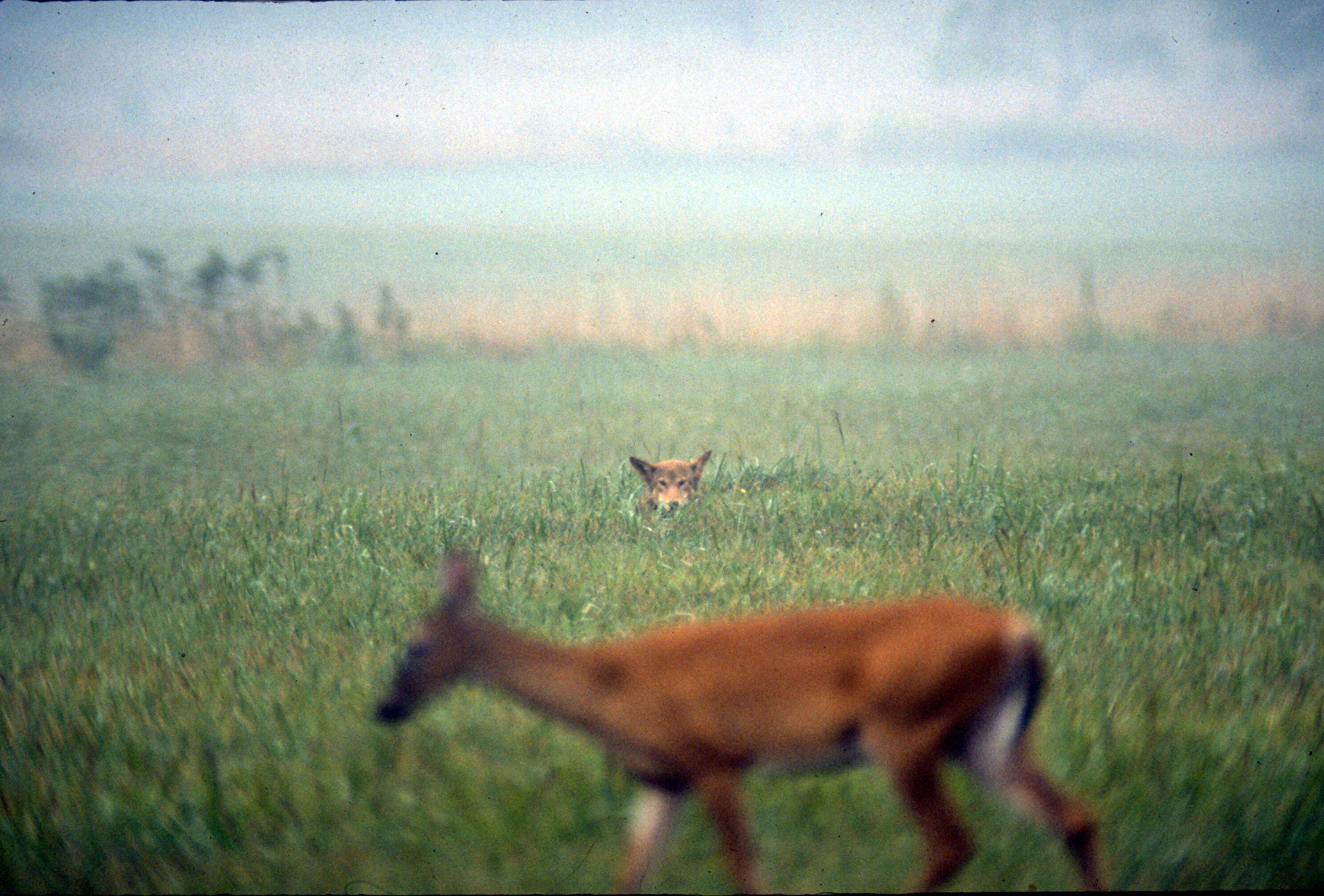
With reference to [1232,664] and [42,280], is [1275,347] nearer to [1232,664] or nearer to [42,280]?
[1232,664]

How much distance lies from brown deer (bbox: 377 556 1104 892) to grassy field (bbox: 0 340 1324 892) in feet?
1.53

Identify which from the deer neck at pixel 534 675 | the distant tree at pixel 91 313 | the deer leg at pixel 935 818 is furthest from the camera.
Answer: the distant tree at pixel 91 313

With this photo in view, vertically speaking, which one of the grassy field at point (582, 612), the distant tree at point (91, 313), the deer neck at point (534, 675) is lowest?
the grassy field at point (582, 612)

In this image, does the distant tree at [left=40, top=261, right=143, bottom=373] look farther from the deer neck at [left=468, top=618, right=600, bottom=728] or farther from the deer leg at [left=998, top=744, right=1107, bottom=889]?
the deer leg at [left=998, top=744, right=1107, bottom=889]

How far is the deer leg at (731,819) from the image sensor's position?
244cm

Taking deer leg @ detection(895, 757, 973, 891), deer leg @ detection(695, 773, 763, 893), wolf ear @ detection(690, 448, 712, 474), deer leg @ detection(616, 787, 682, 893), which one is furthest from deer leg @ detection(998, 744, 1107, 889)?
wolf ear @ detection(690, 448, 712, 474)

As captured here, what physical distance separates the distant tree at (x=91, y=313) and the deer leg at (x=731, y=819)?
47.0 ft

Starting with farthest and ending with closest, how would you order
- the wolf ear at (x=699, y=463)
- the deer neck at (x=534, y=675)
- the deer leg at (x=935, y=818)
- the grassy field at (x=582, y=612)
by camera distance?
the wolf ear at (x=699, y=463) → the grassy field at (x=582, y=612) → the deer neck at (x=534, y=675) → the deer leg at (x=935, y=818)

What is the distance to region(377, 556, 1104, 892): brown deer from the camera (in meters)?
2.41

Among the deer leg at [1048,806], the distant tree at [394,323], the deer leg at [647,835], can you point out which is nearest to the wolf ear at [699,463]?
the deer leg at [647,835]

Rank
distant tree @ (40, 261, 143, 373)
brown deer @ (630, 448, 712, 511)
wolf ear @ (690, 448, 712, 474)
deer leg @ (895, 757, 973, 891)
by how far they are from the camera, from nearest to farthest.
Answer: deer leg @ (895, 757, 973, 891) → brown deer @ (630, 448, 712, 511) → wolf ear @ (690, 448, 712, 474) → distant tree @ (40, 261, 143, 373)

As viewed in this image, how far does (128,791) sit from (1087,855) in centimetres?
345

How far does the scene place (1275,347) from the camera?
12.9m

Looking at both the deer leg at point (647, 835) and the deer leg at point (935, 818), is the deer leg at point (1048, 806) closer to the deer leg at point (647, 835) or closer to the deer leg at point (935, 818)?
the deer leg at point (935, 818)
